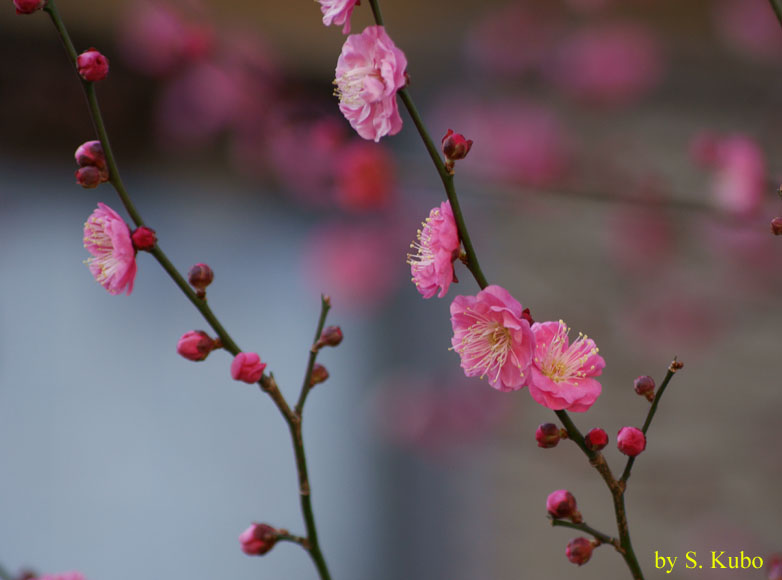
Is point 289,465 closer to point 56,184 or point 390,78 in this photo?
point 56,184

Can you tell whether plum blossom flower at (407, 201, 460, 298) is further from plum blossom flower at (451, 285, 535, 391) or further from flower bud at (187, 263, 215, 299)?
flower bud at (187, 263, 215, 299)

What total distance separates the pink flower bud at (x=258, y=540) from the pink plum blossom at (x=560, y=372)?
0.17m

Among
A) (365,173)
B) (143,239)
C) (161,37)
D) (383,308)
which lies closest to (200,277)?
(143,239)

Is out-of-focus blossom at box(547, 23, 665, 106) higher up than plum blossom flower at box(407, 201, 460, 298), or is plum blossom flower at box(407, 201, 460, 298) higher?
out-of-focus blossom at box(547, 23, 665, 106)

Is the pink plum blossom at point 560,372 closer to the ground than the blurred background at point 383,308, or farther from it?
closer to the ground

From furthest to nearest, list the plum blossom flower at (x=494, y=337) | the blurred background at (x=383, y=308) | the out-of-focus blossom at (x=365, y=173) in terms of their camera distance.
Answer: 1. the blurred background at (x=383, y=308)
2. the out-of-focus blossom at (x=365, y=173)
3. the plum blossom flower at (x=494, y=337)

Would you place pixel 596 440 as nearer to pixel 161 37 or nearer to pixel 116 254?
pixel 116 254

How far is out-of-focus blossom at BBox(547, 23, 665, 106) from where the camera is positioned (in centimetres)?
181

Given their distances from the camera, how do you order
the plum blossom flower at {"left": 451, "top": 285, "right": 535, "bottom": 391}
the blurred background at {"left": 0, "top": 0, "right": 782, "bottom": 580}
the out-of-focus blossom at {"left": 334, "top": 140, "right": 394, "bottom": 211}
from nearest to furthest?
the plum blossom flower at {"left": 451, "top": 285, "right": 535, "bottom": 391}, the out-of-focus blossom at {"left": 334, "top": 140, "right": 394, "bottom": 211}, the blurred background at {"left": 0, "top": 0, "right": 782, "bottom": 580}

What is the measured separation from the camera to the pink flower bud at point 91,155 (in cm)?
40

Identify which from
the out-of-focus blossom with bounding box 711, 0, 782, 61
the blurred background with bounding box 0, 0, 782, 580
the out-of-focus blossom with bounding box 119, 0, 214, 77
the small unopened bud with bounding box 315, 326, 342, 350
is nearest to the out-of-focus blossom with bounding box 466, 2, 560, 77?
the blurred background with bounding box 0, 0, 782, 580

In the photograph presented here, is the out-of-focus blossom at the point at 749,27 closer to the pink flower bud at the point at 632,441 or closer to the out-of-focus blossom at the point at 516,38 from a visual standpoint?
the out-of-focus blossom at the point at 516,38

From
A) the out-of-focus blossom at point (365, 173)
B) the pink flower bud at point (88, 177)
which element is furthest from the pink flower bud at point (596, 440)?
the out-of-focus blossom at point (365, 173)

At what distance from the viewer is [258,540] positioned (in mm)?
432
